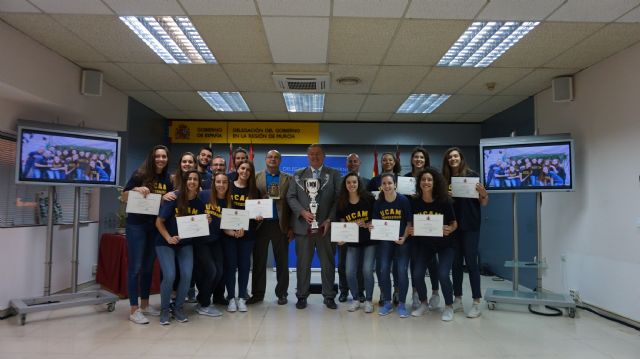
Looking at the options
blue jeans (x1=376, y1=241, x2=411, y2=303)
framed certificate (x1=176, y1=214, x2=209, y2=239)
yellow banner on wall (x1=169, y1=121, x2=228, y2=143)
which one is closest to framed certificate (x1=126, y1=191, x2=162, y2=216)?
framed certificate (x1=176, y1=214, x2=209, y2=239)

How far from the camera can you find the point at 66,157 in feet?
12.2

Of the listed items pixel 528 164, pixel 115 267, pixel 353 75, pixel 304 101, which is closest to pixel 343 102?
pixel 304 101

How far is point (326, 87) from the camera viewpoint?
190 inches

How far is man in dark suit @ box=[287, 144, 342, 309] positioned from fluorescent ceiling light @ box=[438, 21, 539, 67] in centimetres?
176

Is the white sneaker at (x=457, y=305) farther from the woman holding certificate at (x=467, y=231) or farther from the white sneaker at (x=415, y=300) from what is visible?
the white sneaker at (x=415, y=300)

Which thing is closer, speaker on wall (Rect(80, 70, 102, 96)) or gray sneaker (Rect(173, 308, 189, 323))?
gray sneaker (Rect(173, 308, 189, 323))

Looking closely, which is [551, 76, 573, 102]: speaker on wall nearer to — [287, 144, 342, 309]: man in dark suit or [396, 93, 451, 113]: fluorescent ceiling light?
[396, 93, 451, 113]: fluorescent ceiling light

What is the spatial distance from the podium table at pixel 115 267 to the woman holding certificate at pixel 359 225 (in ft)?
7.30

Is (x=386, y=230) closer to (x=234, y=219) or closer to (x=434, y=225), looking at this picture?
(x=434, y=225)

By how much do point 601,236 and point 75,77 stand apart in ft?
19.7

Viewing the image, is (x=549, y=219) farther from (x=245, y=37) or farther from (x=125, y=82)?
(x=125, y=82)

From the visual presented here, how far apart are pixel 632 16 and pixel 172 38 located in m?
3.99

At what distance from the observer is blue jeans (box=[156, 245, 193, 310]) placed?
10.9ft

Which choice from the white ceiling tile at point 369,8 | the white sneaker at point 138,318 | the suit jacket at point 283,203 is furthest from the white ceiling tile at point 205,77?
the white sneaker at point 138,318
